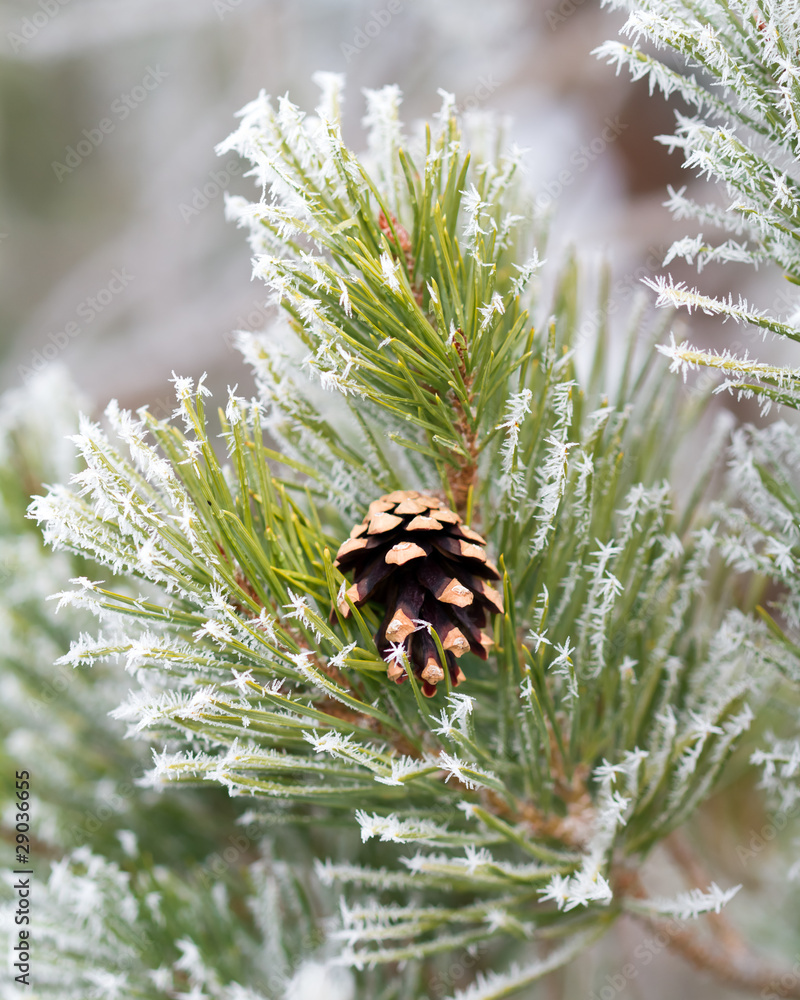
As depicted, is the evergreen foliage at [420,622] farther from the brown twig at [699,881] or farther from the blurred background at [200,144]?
the blurred background at [200,144]

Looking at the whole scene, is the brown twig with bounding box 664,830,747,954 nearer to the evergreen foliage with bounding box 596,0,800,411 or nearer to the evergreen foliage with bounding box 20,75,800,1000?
the evergreen foliage with bounding box 20,75,800,1000

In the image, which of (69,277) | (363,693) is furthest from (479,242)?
(69,277)

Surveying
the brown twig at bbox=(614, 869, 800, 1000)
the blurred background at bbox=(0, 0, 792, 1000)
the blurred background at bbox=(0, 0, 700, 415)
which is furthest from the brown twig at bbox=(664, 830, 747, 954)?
the blurred background at bbox=(0, 0, 700, 415)

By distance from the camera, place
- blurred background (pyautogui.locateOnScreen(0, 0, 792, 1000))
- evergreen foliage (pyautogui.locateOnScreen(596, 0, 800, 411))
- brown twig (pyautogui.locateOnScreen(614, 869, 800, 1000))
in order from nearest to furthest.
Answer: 1. evergreen foliage (pyautogui.locateOnScreen(596, 0, 800, 411))
2. brown twig (pyautogui.locateOnScreen(614, 869, 800, 1000))
3. blurred background (pyautogui.locateOnScreen(0, 0, 792, 1000))

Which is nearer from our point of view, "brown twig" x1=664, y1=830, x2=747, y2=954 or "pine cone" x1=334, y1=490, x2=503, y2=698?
"pine cone" x1=334, y1=490, x2=503, y2=698

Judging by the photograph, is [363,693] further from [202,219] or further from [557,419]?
[202,219]

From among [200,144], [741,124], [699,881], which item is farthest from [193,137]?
[699,881]

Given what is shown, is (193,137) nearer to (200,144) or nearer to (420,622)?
(200,144)
